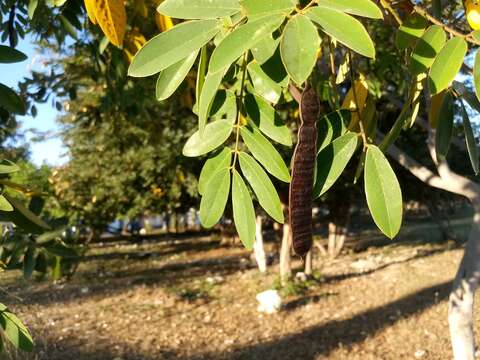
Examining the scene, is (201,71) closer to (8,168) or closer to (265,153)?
(265,153)

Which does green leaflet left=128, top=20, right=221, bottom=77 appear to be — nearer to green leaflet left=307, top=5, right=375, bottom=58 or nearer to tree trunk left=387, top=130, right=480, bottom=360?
green leaflet left=307, top=5, right=375, bottom=58

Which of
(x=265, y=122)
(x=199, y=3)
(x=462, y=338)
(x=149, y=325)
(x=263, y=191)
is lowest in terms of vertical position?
(x=149, y=325)

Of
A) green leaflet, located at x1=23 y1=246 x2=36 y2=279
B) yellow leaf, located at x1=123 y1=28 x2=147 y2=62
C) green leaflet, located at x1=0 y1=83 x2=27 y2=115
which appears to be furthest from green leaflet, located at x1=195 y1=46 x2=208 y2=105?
green leaflet, located at x1=23 y1=246 x2=36 y2=279

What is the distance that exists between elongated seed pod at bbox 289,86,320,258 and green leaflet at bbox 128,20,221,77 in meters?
0.17

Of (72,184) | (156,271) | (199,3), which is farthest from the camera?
(72,184)

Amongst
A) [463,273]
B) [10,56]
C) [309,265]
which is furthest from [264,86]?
[309,265]

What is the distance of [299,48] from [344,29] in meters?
0.07

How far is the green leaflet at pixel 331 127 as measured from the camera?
869mm

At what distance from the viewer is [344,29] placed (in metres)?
0.64

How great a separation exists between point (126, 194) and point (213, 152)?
29.5ft

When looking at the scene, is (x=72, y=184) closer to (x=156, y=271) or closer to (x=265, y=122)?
(x=156, y=271)

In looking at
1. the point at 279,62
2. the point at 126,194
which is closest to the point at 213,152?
the point at 279,62

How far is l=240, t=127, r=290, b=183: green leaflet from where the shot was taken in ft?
2.99

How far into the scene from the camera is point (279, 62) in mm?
778
